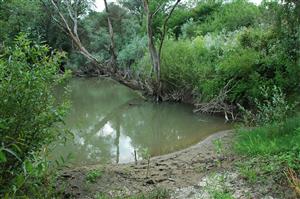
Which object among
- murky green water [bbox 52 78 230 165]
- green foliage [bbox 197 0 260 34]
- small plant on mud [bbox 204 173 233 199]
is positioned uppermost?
green foliage [bbox 197 0 260 34]

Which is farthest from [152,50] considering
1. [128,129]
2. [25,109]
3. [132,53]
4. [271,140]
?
[25,109]

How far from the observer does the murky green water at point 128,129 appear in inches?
346

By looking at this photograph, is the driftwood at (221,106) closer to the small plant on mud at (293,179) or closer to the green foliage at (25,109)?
the small plant on mud at (293,179)

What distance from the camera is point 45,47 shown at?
13.9 ft

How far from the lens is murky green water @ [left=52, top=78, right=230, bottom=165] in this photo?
880 cm

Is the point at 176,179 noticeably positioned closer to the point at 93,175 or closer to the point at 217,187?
the point at 217,187

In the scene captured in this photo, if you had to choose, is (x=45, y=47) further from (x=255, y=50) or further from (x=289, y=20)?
(x=255, y=50)

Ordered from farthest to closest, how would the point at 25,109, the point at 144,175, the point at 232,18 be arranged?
the point at 232,18 < the point at 144,175 < the point at 25,109

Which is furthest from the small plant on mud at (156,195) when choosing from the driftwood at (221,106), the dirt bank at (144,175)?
the driftwood at (221,106)

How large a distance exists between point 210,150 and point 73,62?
23.3 metres

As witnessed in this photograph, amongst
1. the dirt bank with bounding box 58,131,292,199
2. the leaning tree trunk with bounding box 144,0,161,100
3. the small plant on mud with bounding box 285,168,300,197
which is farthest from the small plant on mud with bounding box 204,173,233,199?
the leaning tree trunk with bounding box 144,0,161,100

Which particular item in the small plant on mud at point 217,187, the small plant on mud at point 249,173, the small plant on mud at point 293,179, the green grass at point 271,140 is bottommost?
the small plant on mud at point 217,187

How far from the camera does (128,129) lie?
11383 mm

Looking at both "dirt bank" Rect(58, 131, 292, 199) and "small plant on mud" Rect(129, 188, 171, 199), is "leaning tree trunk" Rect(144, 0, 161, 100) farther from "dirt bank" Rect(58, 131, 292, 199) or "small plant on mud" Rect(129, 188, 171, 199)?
"small plant on mud" Rect(129, 188, 171, 199)
